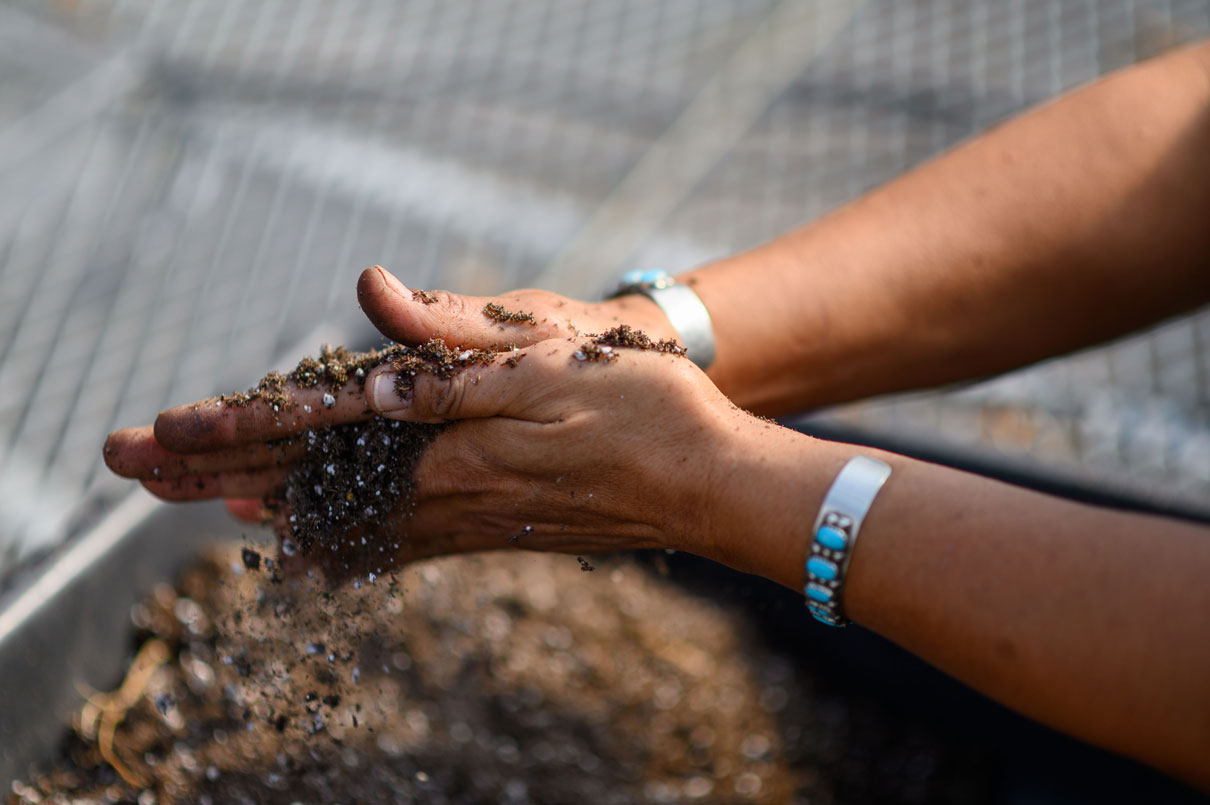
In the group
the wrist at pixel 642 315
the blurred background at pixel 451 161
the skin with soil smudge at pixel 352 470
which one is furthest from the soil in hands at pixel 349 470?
the blurred background at pixel 451 161

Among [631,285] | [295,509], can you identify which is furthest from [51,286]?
[631,285]

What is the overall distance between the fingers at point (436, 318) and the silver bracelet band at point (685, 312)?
200 mm

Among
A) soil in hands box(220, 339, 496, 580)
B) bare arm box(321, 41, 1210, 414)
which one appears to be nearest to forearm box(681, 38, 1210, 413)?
bare arm box(321, 41, 1210, 414)

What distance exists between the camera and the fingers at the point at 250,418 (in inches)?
33.8

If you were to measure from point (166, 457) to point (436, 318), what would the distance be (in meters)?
0.36

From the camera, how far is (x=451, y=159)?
2211 mm

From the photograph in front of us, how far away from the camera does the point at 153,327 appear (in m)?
1.86

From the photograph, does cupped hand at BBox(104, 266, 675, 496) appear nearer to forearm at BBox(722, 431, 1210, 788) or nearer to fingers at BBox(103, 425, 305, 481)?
fingers at BBox(103, 425, 305, 481)

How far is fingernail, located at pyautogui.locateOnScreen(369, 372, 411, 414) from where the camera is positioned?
81cm

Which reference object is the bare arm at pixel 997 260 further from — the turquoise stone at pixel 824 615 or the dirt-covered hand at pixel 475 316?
the turquoise stone at pixel 824 615

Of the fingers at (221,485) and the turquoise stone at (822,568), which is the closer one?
the turquoise stone at (822,568)

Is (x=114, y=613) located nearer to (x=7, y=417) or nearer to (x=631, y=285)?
(x=7, y=417)

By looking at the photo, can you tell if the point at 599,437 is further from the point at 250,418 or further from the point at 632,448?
the point at 250,418

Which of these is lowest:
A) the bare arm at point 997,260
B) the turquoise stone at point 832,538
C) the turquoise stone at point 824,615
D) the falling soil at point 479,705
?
the falling soil at point 479,705
